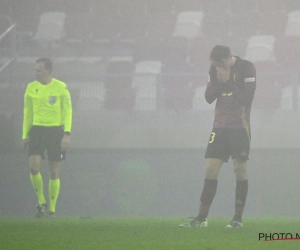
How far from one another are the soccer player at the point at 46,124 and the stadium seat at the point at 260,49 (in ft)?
19.5

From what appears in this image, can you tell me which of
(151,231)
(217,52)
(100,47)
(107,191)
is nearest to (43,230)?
(151,231)

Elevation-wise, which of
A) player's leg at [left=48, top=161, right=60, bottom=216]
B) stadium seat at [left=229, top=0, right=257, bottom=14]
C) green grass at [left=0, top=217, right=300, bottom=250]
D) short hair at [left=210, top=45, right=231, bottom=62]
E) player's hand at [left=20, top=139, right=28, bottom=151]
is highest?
stadium seat at [left=229, top=0, right=257, bottom=14]

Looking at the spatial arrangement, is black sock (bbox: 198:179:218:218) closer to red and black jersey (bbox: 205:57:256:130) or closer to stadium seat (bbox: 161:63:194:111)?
red and black jersey (bbox: 205:57:256:130)

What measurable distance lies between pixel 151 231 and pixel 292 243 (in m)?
1.50

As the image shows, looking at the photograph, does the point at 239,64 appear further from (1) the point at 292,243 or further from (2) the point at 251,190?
(2) the point at 251,190

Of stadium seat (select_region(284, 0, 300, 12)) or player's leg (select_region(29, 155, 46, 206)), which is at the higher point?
stadium seat (select_region(284, 0, 300, 12))

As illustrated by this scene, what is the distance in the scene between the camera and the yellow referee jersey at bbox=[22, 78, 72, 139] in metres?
9.70

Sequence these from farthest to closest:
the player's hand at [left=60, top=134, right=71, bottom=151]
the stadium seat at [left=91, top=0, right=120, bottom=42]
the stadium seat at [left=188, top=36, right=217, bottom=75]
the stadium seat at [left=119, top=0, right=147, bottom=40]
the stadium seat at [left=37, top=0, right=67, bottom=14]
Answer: the stadium seat at [left=37, top=0, right=67, bottom=14] < the stadium seat at [left=91, top=0, right=120, bottom=42] < the stadium seat at [left=119, top=0, right=147, bottom=40] < the stadium seat at [left=188, top=36, right=217, bottom=75] < the player's hand at [left=60, top=134, right=71, bottom=151]

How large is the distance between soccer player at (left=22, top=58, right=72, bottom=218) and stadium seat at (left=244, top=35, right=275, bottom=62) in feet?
19.5

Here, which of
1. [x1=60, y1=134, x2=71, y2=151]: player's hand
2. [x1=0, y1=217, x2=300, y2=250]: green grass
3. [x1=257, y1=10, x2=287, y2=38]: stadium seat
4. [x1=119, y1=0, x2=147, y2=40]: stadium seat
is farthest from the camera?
[x1=119, y1=0, x2=147, y2=40]: stadium seat

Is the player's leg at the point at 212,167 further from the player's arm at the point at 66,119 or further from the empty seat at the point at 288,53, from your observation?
the empty seat at the point at 288,53

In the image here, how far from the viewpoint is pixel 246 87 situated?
6.97 meters

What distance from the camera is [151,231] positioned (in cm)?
689

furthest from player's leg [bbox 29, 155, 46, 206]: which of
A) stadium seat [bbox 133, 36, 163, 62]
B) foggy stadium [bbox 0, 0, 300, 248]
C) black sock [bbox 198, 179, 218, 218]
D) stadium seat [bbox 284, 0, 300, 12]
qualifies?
stadium seat [bbox 284, 0, 300, 12]
